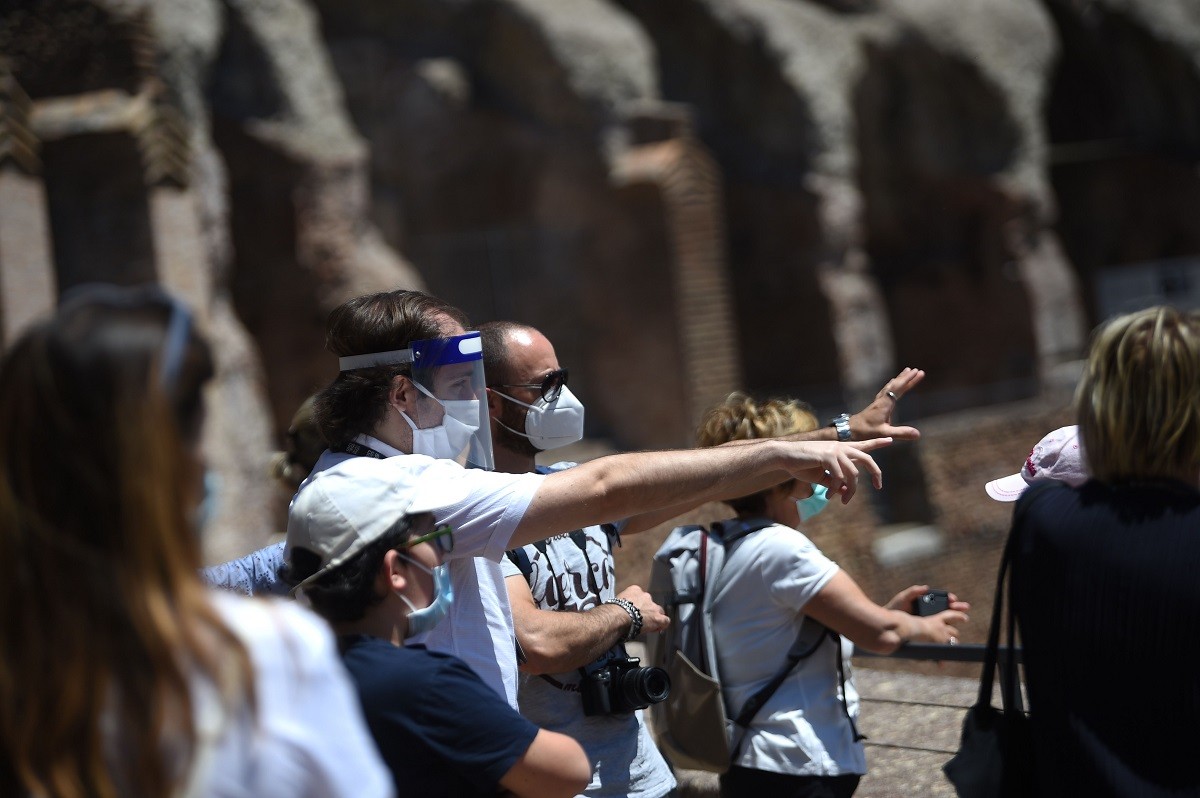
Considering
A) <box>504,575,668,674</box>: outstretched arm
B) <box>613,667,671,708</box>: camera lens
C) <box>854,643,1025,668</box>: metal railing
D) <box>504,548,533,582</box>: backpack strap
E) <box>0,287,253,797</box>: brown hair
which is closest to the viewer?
<box>0,287,253,797</box>: brown hair

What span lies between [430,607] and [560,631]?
2.40 ft

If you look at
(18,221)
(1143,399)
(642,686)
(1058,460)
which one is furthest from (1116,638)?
(18,221)

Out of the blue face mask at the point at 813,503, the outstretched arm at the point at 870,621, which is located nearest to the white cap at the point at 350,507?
the outstretched arm at the point at 870,621

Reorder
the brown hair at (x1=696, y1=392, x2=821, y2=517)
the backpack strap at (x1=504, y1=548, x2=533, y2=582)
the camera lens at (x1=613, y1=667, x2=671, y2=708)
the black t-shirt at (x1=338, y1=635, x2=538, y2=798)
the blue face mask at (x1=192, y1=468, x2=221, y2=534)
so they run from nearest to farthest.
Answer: the blue face mask at (x1=192, y1=468, x2=221, y2=534)
the black t-shirt at (x1=338, y1=635, x2=538, y2=798)
the camera lens at (x1=613, y1=667, x2=671, y2=708)
the backpack strap at (x1=504, y1=548, x2=533, y2=582)
the brown hair at (x1=696, y1=392, x2=821, y2=517)

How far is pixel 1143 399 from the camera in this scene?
2004mm

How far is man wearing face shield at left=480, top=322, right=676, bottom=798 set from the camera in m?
2.71

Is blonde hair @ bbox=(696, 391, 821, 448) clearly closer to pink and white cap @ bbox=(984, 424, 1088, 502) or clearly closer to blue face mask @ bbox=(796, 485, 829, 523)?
blue face mask @ bbox=(796, 485, 829, 523)

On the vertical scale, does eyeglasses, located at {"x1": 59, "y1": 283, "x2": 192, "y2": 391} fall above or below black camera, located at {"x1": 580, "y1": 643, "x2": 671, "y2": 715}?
above

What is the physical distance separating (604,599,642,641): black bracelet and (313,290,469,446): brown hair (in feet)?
2.45

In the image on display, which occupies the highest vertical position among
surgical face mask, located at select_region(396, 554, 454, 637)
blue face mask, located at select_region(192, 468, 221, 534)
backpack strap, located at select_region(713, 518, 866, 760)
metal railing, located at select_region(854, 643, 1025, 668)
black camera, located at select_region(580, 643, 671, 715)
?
blue face mask, located at select_region(192, 468, 221, 534)

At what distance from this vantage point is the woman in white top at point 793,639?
2.96m

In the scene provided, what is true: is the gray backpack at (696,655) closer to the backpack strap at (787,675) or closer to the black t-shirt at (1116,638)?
the backpack strap at (787,675)

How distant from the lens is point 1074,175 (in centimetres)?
2391

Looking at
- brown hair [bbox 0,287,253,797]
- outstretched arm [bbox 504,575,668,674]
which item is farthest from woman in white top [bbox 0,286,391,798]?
outstretched arm [bbox 504,575,668,674]
